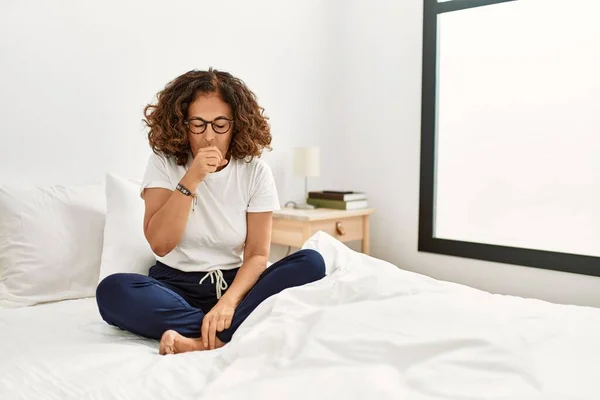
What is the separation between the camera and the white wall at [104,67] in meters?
2.07

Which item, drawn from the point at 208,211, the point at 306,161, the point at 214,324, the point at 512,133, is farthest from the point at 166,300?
the point at 512,133

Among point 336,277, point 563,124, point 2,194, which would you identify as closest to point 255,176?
point 336,277

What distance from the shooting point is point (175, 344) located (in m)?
1.33

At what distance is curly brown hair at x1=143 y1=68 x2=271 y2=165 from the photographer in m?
1.65

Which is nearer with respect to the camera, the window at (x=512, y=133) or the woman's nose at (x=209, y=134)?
the woman's nose at (x=209, y=134)

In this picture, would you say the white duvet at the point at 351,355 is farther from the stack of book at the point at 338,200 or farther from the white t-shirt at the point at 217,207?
the stack of book at the point at 338,200

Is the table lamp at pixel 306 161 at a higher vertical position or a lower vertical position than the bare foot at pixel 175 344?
higher

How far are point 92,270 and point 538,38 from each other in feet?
7.18

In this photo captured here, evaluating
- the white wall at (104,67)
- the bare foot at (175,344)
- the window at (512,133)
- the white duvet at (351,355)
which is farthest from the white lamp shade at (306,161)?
the bare foot at (175,344)

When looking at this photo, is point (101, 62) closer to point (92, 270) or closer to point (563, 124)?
point (92, 270)

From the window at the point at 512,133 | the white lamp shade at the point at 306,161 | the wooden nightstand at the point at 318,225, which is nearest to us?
the window at the point at 512,133

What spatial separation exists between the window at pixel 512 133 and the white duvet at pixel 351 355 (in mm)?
1266

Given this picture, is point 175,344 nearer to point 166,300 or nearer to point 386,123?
point 166,300

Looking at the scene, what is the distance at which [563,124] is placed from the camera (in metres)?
2.57
